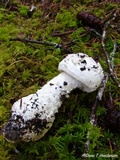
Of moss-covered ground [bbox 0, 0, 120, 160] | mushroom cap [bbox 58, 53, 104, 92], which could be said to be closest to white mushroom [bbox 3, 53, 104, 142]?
mushroom cap [bbox 58, 53, 104, 92]

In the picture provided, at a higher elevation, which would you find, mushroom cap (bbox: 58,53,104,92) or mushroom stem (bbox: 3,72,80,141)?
mushroom cap (bbox: 58,53,104,92)

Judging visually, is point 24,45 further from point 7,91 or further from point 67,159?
point 67,159

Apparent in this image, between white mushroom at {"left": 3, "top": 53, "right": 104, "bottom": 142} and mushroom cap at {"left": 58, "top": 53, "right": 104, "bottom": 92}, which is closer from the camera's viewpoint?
white mushroom at {"left": 3, "top": 53, "right": 104, "bottom": 142}

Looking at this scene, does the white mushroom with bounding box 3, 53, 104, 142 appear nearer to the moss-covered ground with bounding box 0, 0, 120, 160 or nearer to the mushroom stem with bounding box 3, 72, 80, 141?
the mushroom stem with bounding box 3, 72, 80, 141

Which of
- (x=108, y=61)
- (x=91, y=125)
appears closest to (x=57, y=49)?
(x=108, y=61)

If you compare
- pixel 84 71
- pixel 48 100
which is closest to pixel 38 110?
pixel 48 100
